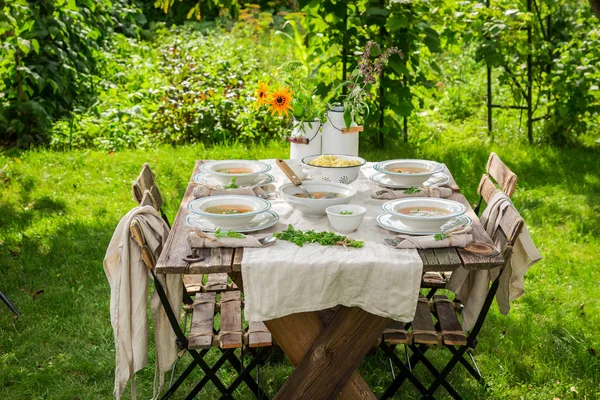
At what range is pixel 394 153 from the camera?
22.6 feet

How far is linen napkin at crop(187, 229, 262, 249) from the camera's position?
272 centimetres

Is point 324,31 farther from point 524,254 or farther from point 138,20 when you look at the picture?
point 138,20

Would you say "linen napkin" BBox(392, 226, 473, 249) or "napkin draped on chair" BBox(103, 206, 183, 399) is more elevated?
"linen napkin" BBox(392, 226, 473, 249)

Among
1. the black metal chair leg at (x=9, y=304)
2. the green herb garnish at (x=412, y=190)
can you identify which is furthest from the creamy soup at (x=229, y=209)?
the black metal chair leg at (x=9, y=304)

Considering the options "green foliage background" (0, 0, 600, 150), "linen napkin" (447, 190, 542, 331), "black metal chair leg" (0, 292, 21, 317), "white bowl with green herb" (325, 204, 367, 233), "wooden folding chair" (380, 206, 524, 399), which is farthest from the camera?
"green foliage background" (0, 0, 600, 150)

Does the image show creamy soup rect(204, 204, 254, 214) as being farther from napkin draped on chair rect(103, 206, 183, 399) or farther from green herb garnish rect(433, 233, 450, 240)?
green herb garnish rect(433, 233, 450, 240)

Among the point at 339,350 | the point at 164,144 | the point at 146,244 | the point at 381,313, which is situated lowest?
the point at 164,144

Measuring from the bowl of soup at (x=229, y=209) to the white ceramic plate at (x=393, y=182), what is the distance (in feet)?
2.36

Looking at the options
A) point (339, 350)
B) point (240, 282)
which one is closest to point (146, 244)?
point (240, 282)

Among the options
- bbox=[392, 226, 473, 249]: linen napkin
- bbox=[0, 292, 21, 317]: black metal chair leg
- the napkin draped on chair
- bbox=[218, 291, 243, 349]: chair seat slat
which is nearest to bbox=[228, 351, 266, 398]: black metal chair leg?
bbox=[218, 291, 243, 349]: chair seat slat

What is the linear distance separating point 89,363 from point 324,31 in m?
3.89

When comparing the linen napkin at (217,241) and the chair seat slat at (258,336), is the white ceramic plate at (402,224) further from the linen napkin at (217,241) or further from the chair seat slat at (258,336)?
the chair seat slat at (258,336)

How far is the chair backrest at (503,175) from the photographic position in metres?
3.36

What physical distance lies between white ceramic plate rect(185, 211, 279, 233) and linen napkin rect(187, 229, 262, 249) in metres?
0.12
